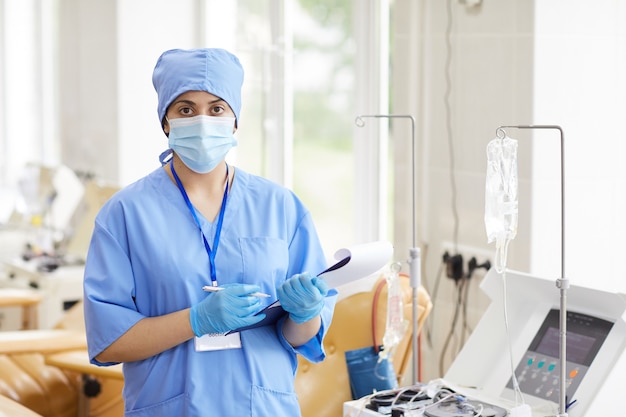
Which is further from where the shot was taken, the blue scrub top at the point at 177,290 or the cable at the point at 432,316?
the cable at the point at 432,316

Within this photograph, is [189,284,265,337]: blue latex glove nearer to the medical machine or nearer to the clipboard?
the clipboard

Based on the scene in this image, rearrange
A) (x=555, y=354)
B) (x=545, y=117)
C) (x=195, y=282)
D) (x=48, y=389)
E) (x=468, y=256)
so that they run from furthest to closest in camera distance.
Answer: (x=48, y=389)
(x=468, y=256)
(x=545, y=117)
(x=555, y=354)
(x=195, y=282)

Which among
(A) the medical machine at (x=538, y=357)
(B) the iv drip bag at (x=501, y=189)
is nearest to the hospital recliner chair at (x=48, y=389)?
(A) the medical machine at (x=538, y=357)

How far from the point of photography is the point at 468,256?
2.96 metres

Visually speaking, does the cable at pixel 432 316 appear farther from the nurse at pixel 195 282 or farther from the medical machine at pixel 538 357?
the nurse at pixel 195 282

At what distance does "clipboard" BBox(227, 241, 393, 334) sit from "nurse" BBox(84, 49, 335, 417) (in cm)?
2

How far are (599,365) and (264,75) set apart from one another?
8.92 feet

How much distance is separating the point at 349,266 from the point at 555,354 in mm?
581

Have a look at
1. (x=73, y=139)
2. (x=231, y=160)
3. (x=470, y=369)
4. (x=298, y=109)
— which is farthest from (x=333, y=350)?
(x=73, y=139)

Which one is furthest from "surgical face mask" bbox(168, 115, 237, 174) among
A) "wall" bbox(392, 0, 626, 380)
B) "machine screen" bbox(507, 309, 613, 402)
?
"wall" bbox(392, 0, 626, 380)

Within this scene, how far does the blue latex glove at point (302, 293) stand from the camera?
68.9 inches

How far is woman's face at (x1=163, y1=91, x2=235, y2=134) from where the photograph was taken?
6.05 feet

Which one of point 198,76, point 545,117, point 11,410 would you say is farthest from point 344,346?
point 198,76

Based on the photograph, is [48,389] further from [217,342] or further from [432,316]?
[217,342]
